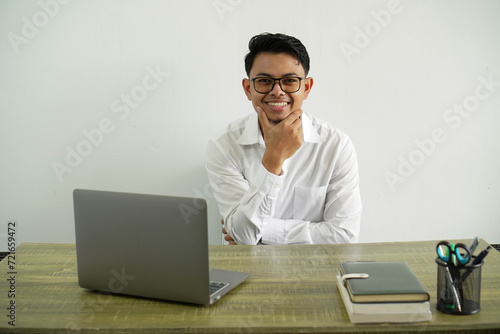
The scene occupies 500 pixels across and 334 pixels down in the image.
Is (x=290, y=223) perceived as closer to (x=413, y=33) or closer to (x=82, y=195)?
(x=82, y=195)

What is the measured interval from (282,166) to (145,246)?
38.1 inches

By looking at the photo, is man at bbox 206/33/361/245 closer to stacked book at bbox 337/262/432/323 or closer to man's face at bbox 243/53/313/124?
man's face at bbox 243/53/313/124

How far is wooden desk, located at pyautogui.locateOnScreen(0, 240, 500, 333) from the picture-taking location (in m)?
1.22

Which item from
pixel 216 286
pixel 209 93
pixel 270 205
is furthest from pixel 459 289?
pixel 209 93

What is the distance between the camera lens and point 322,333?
4.00 ft

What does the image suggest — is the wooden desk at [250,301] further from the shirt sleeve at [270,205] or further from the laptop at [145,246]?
the shirt sleeve at [270,205]

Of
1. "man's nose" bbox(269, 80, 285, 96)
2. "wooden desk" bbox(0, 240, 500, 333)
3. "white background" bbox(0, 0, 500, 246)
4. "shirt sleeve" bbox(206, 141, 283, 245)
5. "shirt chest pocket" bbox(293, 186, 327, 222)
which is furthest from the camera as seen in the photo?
"white background" bbox(0, 0, 500, 246)

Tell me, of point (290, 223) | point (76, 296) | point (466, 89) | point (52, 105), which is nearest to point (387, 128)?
point (466, 89)

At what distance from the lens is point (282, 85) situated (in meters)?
2.18

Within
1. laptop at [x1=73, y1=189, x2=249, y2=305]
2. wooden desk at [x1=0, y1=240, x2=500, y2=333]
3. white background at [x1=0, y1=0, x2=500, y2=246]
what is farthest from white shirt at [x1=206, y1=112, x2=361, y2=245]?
laptop at [x1=73, y1=189, x2=249, y2=305]

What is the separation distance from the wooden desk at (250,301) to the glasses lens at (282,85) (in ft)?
2.31

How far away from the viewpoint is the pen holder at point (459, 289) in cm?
125

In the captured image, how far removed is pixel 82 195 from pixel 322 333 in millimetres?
682

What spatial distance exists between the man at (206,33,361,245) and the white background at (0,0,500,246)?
49cm
